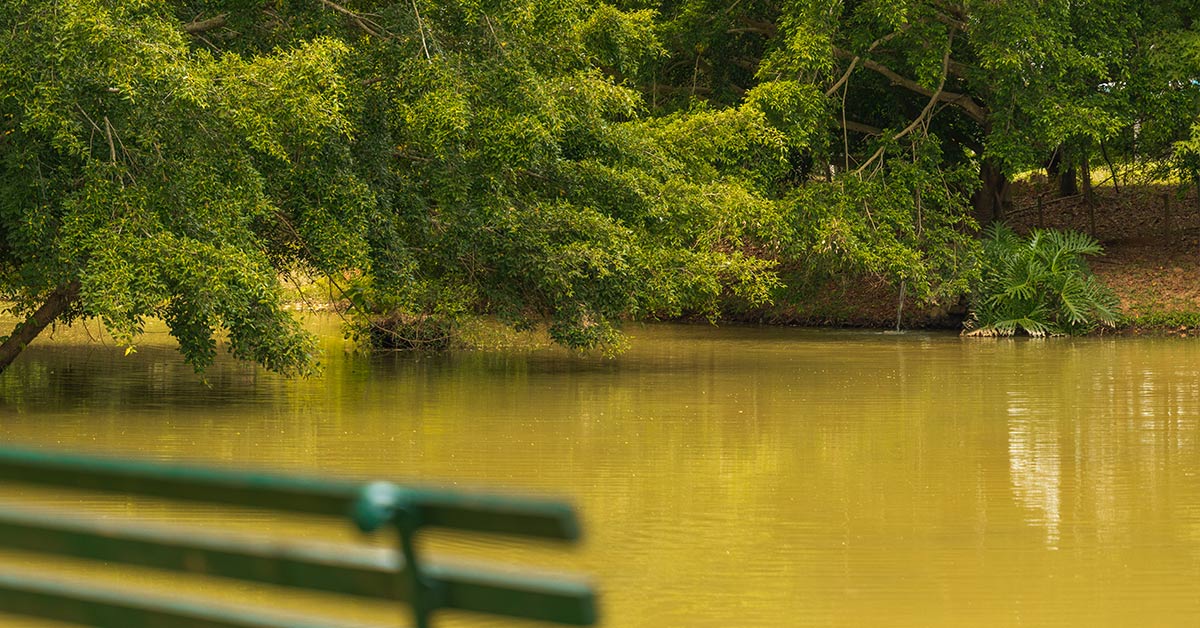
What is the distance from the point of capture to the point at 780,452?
13.4 m

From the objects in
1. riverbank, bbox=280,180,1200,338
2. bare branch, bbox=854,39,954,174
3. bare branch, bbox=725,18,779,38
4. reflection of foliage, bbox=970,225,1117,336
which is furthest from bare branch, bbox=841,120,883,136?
reflection of foliage, bbox=970,225,1117,336

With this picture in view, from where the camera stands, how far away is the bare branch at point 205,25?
57.8 ft

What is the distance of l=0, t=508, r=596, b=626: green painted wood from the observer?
247 centimetres

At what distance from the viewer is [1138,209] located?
34188 mm

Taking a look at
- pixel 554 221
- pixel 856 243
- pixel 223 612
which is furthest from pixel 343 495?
pixel 856 243

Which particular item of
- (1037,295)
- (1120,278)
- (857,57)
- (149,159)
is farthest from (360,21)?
(1120,278)

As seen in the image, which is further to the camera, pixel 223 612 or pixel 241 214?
pixel 241 214

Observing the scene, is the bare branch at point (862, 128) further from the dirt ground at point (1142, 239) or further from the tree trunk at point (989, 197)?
the dirt ground at point (1142, 239)

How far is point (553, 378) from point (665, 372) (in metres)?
1.59

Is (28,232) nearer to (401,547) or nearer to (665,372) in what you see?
(665,372)

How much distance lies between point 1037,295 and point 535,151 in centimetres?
1145

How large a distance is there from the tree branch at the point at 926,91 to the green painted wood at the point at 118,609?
25119mm

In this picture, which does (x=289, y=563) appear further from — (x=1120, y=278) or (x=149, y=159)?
(x=1120, y=278)

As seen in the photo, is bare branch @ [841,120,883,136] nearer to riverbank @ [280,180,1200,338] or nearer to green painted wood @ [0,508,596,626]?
riverbank @ [280,180,1200,338]
